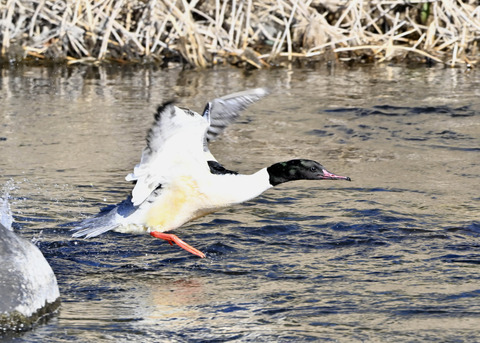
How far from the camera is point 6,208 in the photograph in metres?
5.91

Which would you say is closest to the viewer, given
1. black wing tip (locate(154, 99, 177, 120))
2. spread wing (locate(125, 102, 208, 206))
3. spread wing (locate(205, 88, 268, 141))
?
black wing tip (locate(154, 99, 177, 120))

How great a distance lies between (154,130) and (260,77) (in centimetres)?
610

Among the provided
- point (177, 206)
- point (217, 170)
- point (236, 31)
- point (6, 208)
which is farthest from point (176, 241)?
point (236, 31)

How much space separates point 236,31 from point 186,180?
270 inches

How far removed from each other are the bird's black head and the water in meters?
0.38

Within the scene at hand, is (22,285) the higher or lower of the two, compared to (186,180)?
lower

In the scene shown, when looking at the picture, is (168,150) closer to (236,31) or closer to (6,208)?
(6,208)

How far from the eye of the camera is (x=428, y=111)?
30.4 ft

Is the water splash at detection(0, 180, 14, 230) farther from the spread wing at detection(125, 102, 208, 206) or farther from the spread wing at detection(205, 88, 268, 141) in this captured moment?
the spread wing at detection(205, 88, 268, 141)

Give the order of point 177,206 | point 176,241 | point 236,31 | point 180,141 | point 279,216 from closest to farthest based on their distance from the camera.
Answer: point 180,141 → point 176,241 → point 177,206 → point 279,216 → point 236,31

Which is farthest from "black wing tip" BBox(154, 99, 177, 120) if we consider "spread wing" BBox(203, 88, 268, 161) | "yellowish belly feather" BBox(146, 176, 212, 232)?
"yellowish belly feather" BBox(146, 176, 212, 232)

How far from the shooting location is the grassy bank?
1182 centimetres

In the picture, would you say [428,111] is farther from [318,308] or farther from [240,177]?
[318,308]

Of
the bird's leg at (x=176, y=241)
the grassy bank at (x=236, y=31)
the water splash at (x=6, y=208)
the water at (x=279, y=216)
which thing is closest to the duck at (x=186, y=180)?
A: the bird's leg at (x=176, y=241)
